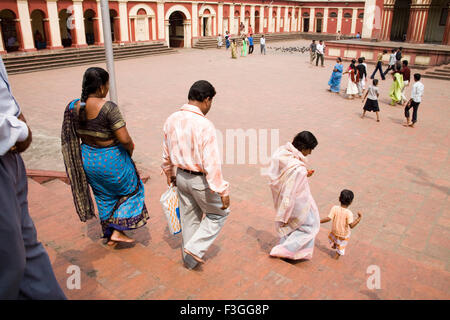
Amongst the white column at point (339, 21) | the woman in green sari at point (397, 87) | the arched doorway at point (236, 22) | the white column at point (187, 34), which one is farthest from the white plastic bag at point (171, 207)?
the white column at point (339, 21)

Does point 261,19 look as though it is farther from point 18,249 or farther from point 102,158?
point 18,249

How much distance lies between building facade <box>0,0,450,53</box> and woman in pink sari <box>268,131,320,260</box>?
2049 centimetres

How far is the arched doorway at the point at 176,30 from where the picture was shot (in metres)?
30.3

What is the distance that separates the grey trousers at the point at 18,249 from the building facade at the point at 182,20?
21.1 meters

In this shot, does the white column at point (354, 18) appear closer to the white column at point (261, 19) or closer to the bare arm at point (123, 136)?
the white column at point (261, 19)

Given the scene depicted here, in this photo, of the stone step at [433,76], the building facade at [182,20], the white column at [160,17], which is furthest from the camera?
the white column at [160,17]

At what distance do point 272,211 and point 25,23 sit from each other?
65.8 feet

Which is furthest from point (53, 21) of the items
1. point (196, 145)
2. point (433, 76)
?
point (196, 145)

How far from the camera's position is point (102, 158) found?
3012mm

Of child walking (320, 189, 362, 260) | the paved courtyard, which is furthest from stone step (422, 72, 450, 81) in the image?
child walking (320, 189, 362, 260)

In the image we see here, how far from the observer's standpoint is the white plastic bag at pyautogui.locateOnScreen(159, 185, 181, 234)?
3066mm

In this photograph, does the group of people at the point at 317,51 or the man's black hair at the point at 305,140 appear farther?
the group of people at the point at 317,51

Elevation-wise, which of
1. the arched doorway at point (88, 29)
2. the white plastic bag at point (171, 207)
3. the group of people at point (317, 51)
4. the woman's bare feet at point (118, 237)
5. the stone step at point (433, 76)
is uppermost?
the arched doorway at point (88, 29)

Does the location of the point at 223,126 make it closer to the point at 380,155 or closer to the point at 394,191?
the point at 380,155
